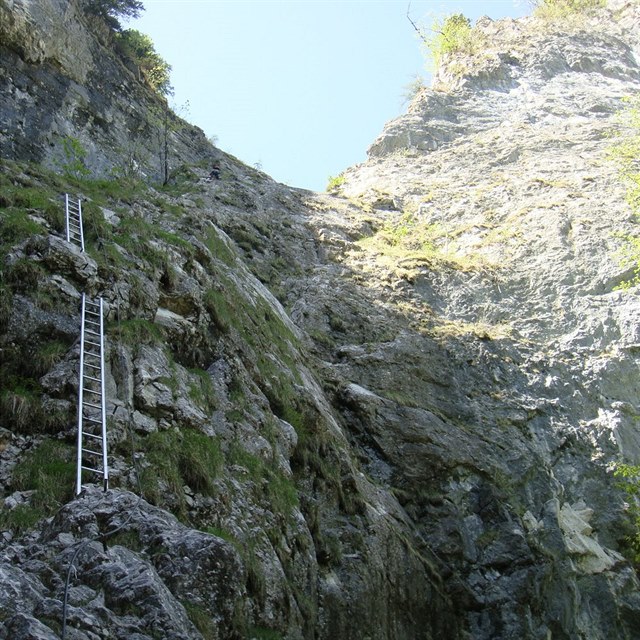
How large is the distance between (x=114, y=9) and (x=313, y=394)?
17.9 m

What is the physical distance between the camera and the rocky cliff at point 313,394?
7.40 meters

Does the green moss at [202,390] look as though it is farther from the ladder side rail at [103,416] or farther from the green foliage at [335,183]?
the green foliage at [335,183]

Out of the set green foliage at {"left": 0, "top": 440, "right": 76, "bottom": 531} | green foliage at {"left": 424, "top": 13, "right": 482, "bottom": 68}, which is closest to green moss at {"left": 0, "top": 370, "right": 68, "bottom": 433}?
green foliage at {"left": 0, "top": 440, "right": 76, "bottom": 531}

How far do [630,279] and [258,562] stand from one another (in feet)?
44.8

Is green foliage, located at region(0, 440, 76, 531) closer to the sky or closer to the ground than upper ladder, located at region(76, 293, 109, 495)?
closer to the ground

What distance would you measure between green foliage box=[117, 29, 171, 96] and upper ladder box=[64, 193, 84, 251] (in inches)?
583

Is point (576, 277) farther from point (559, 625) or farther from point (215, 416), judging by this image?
point (215, 416)

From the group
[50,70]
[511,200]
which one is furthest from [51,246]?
[511,200]

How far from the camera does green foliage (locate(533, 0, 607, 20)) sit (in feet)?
128

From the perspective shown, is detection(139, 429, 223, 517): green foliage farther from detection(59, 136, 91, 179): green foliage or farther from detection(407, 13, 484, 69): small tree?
detection(407, 13, 484, 69): small tree

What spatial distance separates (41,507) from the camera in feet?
24.3

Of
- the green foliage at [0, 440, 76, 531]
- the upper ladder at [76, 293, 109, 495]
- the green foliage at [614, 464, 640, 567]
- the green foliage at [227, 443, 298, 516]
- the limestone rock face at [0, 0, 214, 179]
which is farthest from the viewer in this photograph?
the limestone rock face at [0, 0, 214, 179]

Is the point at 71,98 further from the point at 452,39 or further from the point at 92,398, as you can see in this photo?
the point at 452,39

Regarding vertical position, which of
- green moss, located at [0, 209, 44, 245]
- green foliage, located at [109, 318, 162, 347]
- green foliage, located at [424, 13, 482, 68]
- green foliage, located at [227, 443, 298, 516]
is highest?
green foliage, located at [424, 13, 482, 68]
